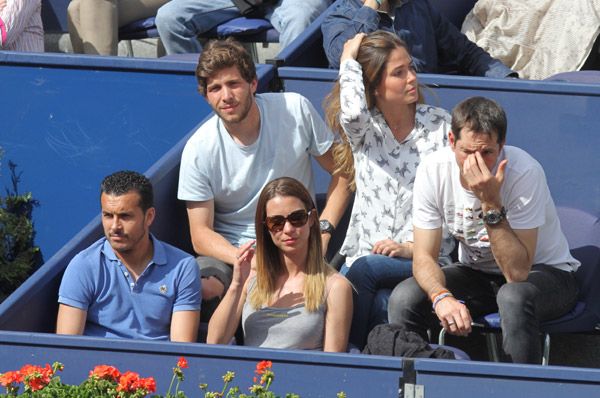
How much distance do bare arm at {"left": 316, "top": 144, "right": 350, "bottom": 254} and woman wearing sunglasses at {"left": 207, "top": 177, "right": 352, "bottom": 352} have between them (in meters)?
0.79

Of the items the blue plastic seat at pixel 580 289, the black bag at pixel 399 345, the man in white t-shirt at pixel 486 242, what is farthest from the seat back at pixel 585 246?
the black bag at pixel 399 345

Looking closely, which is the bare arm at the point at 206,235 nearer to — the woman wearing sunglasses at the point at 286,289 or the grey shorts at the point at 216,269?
the grey shorts at the point at 216,269

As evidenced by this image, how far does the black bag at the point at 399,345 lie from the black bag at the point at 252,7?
3.48 m

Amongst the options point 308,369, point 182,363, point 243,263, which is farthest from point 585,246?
point 182,363

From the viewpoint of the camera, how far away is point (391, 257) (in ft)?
17.7

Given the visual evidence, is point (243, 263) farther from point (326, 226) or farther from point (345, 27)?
point (345, 27)

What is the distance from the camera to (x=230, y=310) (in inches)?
190

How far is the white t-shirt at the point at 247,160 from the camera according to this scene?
561 centimetres

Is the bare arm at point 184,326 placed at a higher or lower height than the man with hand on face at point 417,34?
lower

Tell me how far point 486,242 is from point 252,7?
121 inches

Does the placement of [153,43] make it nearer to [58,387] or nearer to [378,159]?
[378,159]

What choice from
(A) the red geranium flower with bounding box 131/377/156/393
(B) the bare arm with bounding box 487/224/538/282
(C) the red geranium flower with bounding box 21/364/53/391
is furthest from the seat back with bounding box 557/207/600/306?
(C) the red geranium flower with bounding box 21/364/53/391

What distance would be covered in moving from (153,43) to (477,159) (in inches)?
171

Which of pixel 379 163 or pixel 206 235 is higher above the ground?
pixel 379 163
